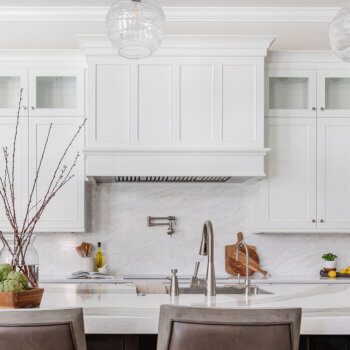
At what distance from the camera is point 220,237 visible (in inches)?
177

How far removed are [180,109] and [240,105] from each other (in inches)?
18.0

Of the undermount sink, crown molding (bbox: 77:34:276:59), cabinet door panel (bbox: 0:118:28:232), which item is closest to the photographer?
the undermount sink

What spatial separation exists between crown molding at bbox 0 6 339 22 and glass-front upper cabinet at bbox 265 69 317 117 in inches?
18.9

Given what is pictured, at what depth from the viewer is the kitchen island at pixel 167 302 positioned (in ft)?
6.10

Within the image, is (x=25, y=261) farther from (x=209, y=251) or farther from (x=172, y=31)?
A: (x=172, y=31)

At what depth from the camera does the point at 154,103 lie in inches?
159

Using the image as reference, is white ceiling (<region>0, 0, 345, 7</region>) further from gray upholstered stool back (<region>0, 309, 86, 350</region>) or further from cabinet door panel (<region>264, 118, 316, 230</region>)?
gray upholstered stool back (<region>0, 309, 86, 350</region>)

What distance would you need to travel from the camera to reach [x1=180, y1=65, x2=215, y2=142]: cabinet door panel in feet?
13.3

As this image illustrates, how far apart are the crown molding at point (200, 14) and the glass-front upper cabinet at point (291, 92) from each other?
18.9 inches

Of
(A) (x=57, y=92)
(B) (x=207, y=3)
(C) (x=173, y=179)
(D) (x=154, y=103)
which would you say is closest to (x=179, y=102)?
(D) (x=154, y=103)

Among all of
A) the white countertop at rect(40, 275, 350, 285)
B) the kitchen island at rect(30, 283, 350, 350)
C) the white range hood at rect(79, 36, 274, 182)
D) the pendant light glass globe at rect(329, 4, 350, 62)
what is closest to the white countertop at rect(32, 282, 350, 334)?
the kitchen island at rect(30, 283, 350, 350)

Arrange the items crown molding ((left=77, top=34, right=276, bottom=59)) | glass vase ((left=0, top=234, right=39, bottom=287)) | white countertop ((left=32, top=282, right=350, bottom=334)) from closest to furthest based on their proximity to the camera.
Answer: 1. white countertop ((left=32, top=282, right=350, bottom=334))
2. glass vase ((left=0, top=234, right=39, bottom=287))
3. crown molding ((left=77, top=34, right=276, bottom=59))

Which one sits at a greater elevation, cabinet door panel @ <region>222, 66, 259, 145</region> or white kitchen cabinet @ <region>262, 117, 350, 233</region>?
cabinet door panel @ <region>222, 66, 259, 145</region>

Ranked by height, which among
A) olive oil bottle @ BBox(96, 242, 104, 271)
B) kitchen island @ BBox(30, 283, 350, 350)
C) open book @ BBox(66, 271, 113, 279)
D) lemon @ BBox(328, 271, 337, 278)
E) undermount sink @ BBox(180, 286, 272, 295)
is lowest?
lemon @ BBox(328, 271, 337, 278)
